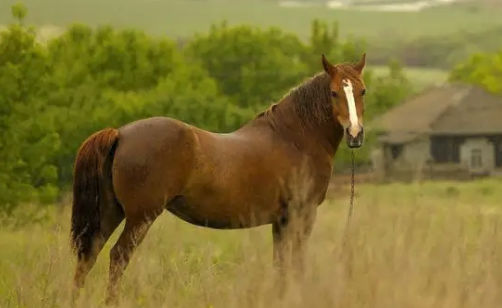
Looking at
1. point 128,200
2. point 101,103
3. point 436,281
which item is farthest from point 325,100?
point 101,103

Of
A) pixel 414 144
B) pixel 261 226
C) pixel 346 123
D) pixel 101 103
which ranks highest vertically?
pixel 346 123

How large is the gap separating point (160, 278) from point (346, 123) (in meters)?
2.20

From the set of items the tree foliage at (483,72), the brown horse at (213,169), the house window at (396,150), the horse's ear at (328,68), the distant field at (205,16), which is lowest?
the house window at (396,150)

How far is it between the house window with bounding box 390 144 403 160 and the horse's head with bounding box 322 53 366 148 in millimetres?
57514

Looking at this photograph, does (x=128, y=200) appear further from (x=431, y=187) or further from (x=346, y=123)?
(x=431, y=187)

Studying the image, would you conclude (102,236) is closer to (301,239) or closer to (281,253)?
(281,253)

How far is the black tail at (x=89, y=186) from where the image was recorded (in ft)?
29.6

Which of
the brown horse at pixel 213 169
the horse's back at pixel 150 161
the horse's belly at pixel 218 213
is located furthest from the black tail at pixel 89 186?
the horse's belly at pixel 218 213

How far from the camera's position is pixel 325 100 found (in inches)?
382

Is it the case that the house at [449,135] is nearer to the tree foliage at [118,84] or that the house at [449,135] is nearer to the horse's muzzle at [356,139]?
the tree foliage at [118,84]

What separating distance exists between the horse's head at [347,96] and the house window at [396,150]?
5751 cm

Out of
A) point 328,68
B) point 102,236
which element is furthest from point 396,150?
point 102,236

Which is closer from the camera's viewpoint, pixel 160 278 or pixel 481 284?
pixel 481 284

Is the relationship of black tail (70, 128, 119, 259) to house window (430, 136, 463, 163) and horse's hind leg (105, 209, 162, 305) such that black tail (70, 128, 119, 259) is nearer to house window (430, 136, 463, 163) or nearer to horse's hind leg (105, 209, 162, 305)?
horse's hind leg (105, 209, 162, 305)
